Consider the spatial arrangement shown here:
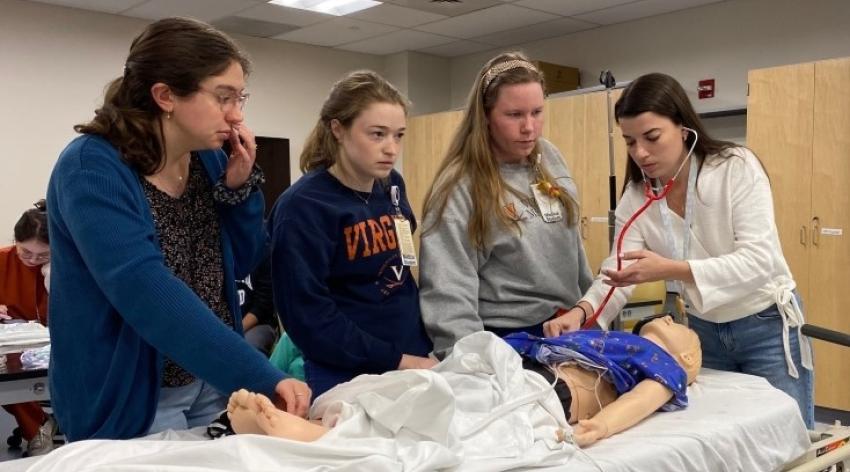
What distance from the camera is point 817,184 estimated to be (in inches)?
172

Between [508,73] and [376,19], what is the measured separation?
4.26m

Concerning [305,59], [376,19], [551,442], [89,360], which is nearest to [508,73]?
[551,442]

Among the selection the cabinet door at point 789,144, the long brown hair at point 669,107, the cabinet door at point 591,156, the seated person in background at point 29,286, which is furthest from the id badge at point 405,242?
the cabinet door at point 591,156

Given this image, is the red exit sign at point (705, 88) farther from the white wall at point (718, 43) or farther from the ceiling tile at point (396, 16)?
the ceiling tile at point (396, 16)

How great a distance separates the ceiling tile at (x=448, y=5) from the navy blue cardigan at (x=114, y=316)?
A: 4.50 meters

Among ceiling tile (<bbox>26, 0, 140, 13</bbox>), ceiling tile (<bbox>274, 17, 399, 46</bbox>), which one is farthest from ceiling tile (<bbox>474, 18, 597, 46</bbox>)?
ceiling tile (<bbox>26, 0, 140, 13</bbox>)

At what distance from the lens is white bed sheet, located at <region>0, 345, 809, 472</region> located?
1.27 metres

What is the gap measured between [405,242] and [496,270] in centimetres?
29

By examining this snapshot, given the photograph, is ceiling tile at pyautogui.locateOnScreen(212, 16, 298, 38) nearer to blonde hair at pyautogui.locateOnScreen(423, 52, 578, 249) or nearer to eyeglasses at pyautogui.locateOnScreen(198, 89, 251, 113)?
blonde hair at pyautogui.locateOnScreen(423, 52, 578, 249)

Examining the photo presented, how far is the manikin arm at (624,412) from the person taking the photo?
5.21 ft

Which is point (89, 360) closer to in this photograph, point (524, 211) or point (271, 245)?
point (271, 245)

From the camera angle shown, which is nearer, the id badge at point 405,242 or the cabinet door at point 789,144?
the id badge at point 405,242

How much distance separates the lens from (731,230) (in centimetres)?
197

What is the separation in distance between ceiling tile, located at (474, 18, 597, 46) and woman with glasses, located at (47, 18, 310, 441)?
5.19 m
